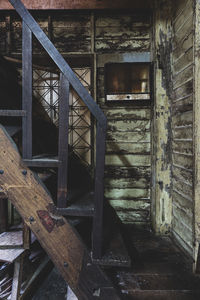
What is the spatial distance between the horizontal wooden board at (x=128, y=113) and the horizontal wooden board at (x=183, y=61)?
91 centimetres

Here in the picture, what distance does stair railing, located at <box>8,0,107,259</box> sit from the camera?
5.31ft

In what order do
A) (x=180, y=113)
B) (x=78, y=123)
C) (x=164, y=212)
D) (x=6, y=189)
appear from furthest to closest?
(x=78, y=123), (x=164, y=212), (x=180, y=113), (x=6, y=189)

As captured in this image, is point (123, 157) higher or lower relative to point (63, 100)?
lower

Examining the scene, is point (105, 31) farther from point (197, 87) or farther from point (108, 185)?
point (108, 185)

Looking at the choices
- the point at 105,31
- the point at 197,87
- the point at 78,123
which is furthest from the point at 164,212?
the point at 105,31

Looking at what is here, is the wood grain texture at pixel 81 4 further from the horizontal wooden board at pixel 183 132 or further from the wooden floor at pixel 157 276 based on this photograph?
the wooden floor at pixel 157 276

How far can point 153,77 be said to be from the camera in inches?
136

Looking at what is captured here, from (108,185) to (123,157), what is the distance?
67cm

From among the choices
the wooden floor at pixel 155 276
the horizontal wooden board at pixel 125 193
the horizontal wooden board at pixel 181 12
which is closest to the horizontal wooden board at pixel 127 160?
the horizontal wooden board at pixel 125 193

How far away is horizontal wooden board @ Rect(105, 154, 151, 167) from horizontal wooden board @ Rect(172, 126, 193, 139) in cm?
81

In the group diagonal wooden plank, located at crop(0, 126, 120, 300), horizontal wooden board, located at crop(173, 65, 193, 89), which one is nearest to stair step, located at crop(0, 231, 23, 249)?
diagonal wooden plank, located at crop(0, 126, 120, 300)

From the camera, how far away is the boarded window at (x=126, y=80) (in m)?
3.50

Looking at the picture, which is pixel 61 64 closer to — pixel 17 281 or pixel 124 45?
pixel 124 45

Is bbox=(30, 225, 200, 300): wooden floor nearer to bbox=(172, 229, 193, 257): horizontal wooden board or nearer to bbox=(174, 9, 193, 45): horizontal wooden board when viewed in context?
bbox=(172, 229, 193, 257): horizontal wooden board
